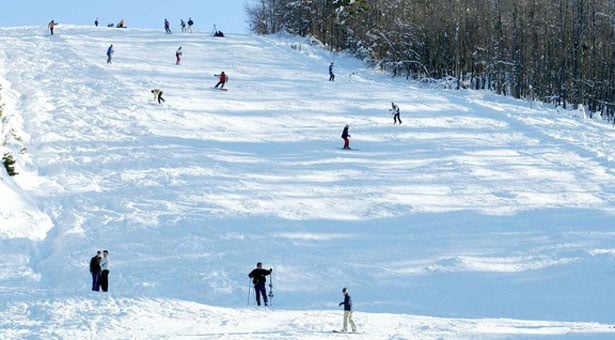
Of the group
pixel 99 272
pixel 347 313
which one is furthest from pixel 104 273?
pixel 347 313

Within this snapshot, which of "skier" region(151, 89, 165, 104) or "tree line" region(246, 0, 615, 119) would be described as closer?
"skier" region(151, 89, 165, 104)

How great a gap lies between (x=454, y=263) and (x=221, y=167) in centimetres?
1008

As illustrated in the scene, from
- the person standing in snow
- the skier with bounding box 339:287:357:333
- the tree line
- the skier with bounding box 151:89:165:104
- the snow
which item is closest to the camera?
the skier with bounding box 339:287:357:333

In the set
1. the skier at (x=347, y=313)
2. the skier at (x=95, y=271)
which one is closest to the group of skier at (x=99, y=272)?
the skier at (x=95, y=271)

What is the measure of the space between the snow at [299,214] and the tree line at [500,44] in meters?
14.6

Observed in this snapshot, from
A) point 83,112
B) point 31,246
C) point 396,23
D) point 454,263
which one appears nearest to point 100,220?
point 31,246

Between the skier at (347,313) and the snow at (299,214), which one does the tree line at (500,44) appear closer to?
the snow at (299,214)

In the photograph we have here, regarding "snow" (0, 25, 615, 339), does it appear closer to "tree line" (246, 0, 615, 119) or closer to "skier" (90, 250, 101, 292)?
"skier" (90, 250, 101, 292)

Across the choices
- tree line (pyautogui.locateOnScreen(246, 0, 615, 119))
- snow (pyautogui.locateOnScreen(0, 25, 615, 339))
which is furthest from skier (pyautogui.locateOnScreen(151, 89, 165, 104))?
tree line (pyautogui.locateOnScreen(246, 0, 615, 119))

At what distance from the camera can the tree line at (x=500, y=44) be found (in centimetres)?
4744

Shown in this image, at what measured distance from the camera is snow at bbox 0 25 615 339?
13.0 metres

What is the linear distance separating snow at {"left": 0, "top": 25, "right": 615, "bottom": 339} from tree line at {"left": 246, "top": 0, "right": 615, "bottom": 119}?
47.7ft

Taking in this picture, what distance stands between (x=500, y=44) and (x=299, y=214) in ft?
122

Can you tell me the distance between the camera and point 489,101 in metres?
37.1
